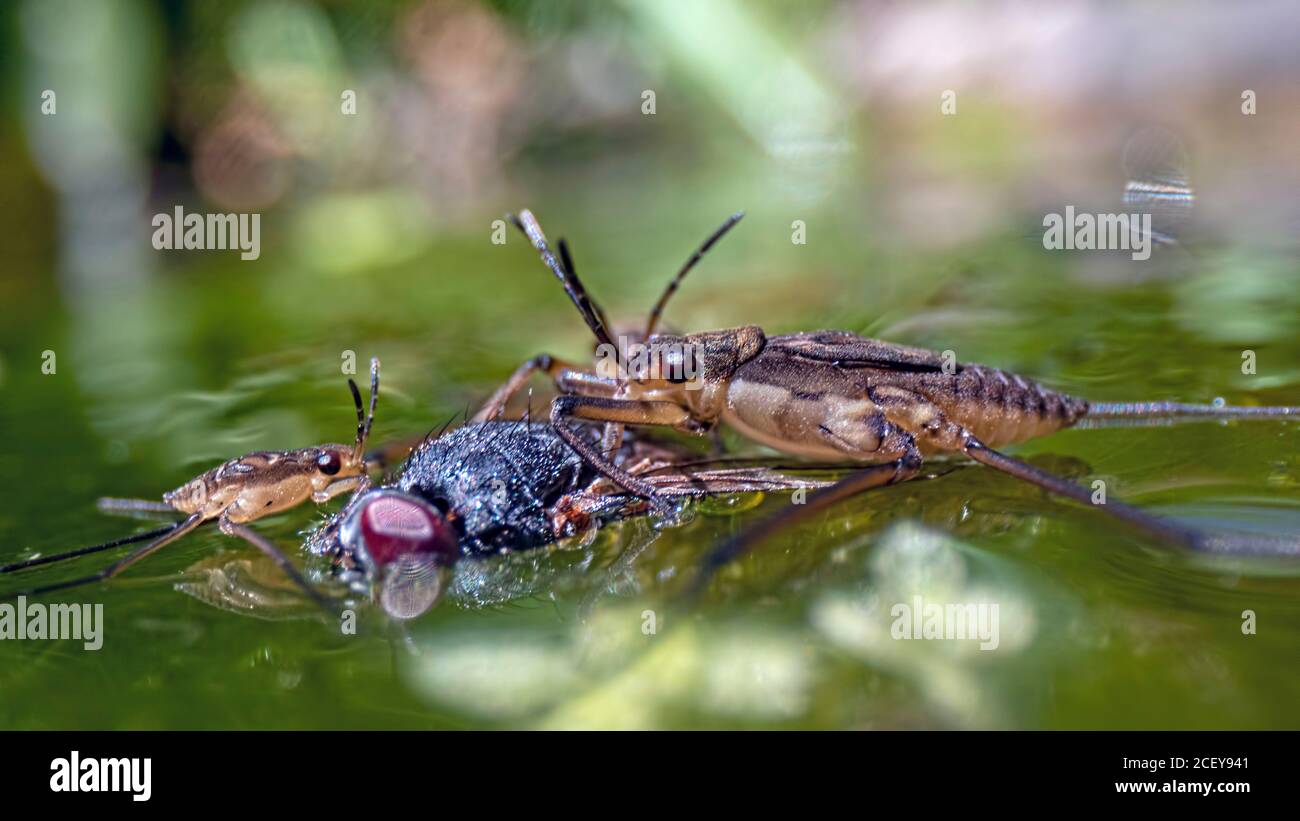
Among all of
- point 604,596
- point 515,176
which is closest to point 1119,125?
point 515,176

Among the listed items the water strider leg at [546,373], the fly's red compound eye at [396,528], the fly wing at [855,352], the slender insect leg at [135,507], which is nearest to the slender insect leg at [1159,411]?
the fly wing at [855,352]

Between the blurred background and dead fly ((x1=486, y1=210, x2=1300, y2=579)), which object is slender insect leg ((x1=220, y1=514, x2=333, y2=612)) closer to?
the blurred background

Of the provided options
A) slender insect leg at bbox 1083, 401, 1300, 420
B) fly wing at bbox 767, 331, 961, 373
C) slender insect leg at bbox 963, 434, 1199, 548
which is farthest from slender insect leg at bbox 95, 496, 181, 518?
slender insect leg at bbox 1083, 401, 1300, 420

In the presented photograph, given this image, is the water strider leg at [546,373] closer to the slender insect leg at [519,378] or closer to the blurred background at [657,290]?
the slender insect leg at [519,378]

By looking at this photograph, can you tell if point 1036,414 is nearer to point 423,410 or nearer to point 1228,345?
point 1228,345

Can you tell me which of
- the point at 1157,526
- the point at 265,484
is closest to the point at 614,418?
the point at 265,484

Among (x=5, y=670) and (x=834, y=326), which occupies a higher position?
(x=834, y=326)

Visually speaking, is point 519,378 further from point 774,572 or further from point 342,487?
point 774,572
